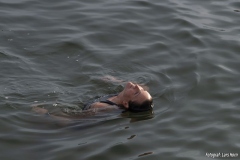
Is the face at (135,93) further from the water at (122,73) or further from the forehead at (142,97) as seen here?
the water at (122,73)

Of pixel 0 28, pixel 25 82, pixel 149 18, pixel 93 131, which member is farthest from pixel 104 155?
pixel 149 18

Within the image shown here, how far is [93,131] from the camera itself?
26.9ft

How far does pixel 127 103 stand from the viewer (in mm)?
8875

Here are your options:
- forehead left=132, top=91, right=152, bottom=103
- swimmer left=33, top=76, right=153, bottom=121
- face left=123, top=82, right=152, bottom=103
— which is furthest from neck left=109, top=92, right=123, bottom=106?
forehead left=132, top=91, right=152, bottom=103

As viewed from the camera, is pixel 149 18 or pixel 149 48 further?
pixel 149 18

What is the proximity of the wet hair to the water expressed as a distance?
0.56 feet

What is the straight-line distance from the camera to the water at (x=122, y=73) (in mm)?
7824

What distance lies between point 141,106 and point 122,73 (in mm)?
1654

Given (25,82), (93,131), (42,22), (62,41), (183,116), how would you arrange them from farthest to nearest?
(42,22)
(62,41)
(25,82)
(183,116)
(93,131)

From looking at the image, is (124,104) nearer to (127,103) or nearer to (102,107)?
(127,103)

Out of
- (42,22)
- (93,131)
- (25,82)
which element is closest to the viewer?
(93,131)

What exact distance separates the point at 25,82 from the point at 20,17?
288 centimetres

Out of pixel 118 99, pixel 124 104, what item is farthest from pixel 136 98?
pixel 118 99

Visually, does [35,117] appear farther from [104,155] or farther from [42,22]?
[42,22]
